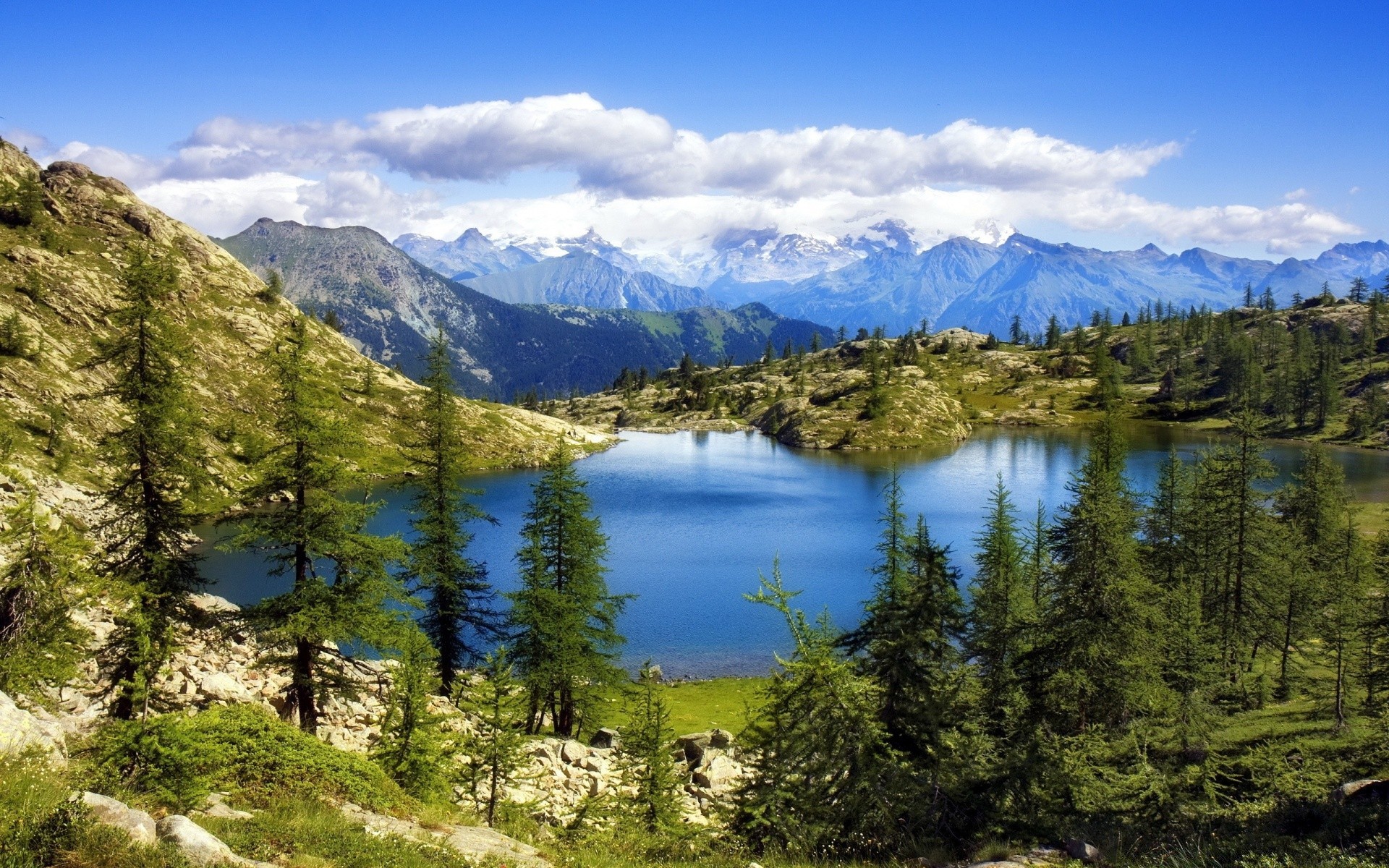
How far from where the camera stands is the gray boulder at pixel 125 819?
424 inches

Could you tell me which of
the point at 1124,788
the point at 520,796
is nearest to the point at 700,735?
the point at 520,796

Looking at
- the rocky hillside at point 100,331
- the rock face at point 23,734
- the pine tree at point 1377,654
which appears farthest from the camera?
the rocky hillside at point 100,331

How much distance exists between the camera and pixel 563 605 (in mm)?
36469

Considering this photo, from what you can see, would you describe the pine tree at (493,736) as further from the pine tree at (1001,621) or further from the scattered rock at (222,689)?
the pine tree at (1001,621)

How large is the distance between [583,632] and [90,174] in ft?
556

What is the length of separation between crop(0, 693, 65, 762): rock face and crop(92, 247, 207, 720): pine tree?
8.79 metres

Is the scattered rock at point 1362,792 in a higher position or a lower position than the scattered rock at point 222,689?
higher

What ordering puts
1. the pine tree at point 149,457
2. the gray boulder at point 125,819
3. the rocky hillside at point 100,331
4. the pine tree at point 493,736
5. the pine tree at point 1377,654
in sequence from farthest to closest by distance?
the rocky hillside at point 100,331 → the pine tree at point 1377,654 → the pine tree at point 149,457 → the pine tree at point 493,736 → the gray boulder at point 125,819

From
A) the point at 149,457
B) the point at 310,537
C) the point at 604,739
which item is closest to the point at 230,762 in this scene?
the point at 310,537

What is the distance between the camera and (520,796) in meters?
27.5

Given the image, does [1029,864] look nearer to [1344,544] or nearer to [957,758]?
[957,758]

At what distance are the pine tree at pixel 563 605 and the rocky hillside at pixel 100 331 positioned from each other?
5017cm

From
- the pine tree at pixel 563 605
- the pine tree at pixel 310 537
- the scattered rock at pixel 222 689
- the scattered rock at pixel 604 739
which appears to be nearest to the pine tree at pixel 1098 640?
the pine tree at pixel 563 605

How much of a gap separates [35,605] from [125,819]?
13.4 meters
